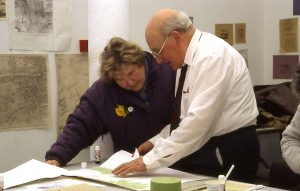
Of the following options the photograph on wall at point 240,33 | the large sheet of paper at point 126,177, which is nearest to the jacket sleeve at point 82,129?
the large sheet of paper at point 126,177

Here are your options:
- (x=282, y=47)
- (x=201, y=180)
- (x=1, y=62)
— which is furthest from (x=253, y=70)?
(x=201, y=180)

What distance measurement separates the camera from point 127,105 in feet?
→ 7.26

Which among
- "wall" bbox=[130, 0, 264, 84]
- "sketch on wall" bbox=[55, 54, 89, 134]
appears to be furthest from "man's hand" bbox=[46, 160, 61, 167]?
"wall" bbox=[130, 0, 264, 84]

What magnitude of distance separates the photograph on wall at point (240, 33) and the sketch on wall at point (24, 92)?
1690 mm

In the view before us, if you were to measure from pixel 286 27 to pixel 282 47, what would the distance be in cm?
17

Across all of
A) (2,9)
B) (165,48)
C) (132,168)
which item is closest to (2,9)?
(2,9)

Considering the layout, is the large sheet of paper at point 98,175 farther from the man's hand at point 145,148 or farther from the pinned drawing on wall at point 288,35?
the pinned drawing on wall at point 288,35

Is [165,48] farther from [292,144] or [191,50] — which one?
[292,144]

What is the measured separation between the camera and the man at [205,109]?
170cm

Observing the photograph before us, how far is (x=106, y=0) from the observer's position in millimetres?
2402

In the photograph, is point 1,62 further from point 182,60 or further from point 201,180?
point 201,180

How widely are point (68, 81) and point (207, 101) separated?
56.5 inches

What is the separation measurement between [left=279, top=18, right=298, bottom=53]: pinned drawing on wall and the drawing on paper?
196cm

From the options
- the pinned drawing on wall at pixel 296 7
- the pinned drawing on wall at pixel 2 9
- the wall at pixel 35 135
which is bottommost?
the wall at pixel 35 135
